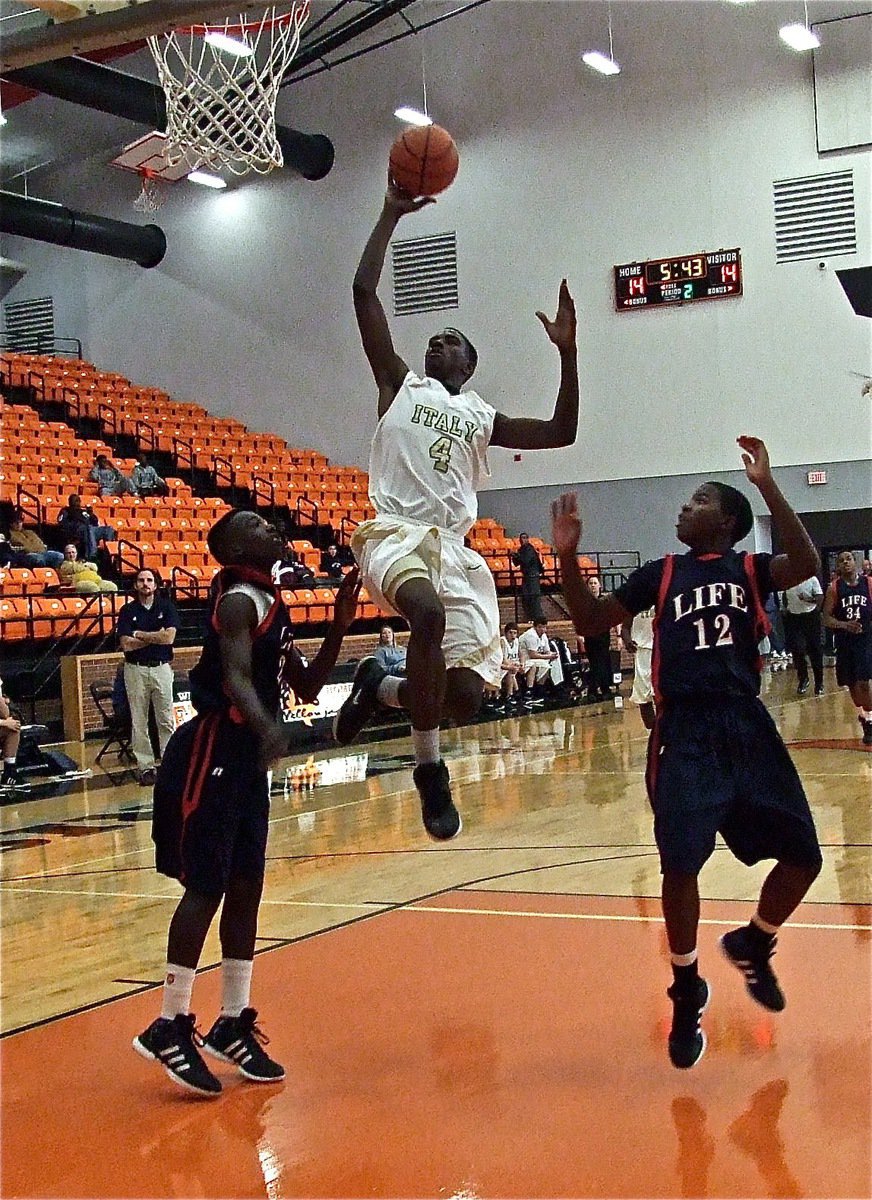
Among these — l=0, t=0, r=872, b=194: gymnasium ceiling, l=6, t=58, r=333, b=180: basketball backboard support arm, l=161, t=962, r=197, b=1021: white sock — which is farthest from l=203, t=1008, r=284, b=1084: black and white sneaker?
l=0, t=0, r=872, b=194: gymnasium ceiling

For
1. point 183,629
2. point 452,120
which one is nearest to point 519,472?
point 452,120

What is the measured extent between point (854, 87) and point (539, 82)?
5.11 metres

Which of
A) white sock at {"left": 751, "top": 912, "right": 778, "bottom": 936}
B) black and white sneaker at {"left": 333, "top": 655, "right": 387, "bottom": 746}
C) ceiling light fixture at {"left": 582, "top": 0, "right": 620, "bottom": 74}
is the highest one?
ceiling light fixture at {"left": 582, "top": 0, "right": 620, "bottom": 74}

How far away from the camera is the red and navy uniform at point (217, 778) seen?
13.2 feet

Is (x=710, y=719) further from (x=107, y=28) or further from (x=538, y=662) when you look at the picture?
(x=538, y=662)

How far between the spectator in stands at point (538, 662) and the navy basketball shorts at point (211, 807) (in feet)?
44.9

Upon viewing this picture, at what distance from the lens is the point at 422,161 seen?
4.77 m

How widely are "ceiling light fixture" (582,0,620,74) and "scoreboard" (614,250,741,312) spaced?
298 centimetres

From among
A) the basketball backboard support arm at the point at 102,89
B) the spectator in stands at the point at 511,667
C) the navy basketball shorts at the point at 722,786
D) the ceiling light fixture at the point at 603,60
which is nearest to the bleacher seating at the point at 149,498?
the spectator in stands at the point at 511,667

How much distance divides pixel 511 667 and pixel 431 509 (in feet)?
41.7

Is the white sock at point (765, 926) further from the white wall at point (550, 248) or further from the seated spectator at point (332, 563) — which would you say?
the white wall at point (550, 248)

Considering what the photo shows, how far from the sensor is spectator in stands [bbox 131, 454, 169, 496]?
19562 millimetres

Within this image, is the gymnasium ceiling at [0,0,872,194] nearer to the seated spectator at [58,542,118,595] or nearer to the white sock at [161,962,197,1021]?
the seated spectator at [58,542,118,595]

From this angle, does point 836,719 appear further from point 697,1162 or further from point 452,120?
point 452,120
